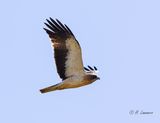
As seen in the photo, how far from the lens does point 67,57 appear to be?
43.5ft

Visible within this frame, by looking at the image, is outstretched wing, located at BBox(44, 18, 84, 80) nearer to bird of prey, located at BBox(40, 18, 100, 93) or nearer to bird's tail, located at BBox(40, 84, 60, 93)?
bird of prey, located at BBox(40, 18, 100, 93)

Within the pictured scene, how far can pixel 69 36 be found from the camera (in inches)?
515

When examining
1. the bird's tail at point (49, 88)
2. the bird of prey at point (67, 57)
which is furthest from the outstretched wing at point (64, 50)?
the bird's tail at point (49, 88)

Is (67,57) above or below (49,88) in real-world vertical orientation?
above

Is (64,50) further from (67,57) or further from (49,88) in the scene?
(49,88)

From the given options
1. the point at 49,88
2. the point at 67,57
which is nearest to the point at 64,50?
the point at 67,57

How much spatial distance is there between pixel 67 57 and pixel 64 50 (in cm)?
28

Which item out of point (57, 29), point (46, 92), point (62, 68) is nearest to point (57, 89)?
point (46, 92)

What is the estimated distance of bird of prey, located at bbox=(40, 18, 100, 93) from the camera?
12.8 m

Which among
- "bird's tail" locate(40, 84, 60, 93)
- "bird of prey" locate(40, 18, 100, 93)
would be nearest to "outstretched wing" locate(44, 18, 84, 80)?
"bird of prey" locate(40, 18, 100, 93)

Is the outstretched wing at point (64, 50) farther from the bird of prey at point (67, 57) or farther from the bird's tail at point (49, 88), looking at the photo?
the bird's tail at point (49, 88)

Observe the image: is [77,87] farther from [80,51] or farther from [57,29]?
[57,29]

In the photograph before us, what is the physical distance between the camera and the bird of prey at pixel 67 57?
12781 millimetres

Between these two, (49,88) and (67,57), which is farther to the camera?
(67,57)
